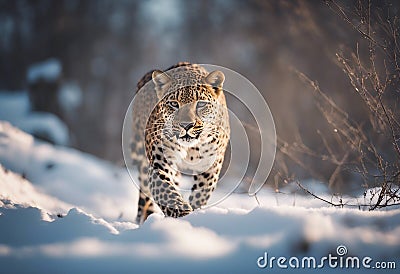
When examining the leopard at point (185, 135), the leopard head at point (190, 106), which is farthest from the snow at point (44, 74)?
the leopard head at point (190, 106)

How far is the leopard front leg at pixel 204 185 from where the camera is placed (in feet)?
17.3

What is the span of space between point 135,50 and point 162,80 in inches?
1019

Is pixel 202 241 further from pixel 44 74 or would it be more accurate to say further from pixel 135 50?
pixel 135 50

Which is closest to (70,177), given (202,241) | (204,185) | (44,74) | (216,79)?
(204,185)

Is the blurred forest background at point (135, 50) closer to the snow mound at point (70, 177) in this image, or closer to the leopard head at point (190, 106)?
the snow mound at point (70, 177)

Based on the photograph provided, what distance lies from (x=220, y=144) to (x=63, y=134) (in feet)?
34.8

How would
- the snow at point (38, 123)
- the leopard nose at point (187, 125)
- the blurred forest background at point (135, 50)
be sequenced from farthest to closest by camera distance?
the blurred forest background at point (135, 50), the snow at point (38, 123), the leopard nose at point (187, 125)

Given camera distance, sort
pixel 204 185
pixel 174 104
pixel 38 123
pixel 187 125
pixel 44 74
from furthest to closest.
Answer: pixel 44 74, pixel 38 123, pixel 204 185, pixel 174 104, pixel 187 125

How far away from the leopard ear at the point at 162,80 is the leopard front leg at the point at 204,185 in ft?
2.98

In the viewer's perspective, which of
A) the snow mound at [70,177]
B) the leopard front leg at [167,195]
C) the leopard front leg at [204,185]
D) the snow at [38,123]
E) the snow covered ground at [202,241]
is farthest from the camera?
the snow at [38,123]

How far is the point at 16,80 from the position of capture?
25422mm

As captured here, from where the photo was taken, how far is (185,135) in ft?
16.4

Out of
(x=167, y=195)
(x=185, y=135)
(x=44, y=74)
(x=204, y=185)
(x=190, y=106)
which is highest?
(x=44, y=74)

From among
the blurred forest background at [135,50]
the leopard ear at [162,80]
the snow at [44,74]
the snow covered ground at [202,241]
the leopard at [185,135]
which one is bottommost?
the snow covered ground at [202,241]
